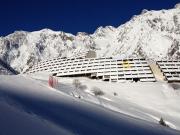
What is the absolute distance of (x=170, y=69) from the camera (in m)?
172

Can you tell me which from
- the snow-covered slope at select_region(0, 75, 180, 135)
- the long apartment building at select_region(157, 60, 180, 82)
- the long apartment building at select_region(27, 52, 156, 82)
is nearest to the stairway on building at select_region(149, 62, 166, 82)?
the long apartment building at select_region(157, 60, 180, 82)

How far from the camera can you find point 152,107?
10350 cm

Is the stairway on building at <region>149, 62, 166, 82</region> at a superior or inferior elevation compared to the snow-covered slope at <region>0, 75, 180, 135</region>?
superior

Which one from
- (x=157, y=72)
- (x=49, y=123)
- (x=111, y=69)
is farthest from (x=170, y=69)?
(x=49, y=123)

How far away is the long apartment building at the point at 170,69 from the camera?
161500 millimetres

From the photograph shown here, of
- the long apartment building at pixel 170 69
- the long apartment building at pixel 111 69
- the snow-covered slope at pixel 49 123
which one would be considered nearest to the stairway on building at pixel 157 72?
the long apartment building at pixel 170 69

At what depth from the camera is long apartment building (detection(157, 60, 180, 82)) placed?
16150 cm

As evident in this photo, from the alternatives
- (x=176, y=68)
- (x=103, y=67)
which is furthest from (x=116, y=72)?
(x=176, y=68)

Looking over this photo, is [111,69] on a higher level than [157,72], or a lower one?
higher

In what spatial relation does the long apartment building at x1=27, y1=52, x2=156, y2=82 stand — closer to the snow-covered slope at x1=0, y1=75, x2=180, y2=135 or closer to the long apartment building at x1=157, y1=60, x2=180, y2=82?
the long apartment building at x1=157, y1=60, x2=180, y2=82

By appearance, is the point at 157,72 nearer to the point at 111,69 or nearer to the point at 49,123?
the point at 111,69

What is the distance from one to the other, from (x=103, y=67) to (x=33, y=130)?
511ft

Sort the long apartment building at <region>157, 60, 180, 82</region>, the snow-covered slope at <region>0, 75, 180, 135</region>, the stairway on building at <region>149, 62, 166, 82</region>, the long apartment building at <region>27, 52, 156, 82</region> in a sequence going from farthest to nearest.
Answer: the stairway on building at <region>149, 62, 166, 82</region>, the long apartment building at <region>157, 60, 180, 82</region>, the long apartment building at <region>27, 52, 156, 82</region>, the snow-covered slope at <region>0, 75, 180, 135</region>

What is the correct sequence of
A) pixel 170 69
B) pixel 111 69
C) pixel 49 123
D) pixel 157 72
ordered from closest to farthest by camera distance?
pixel 49 123, pixel 111 69, pixel 157 72, pixel 170 69
